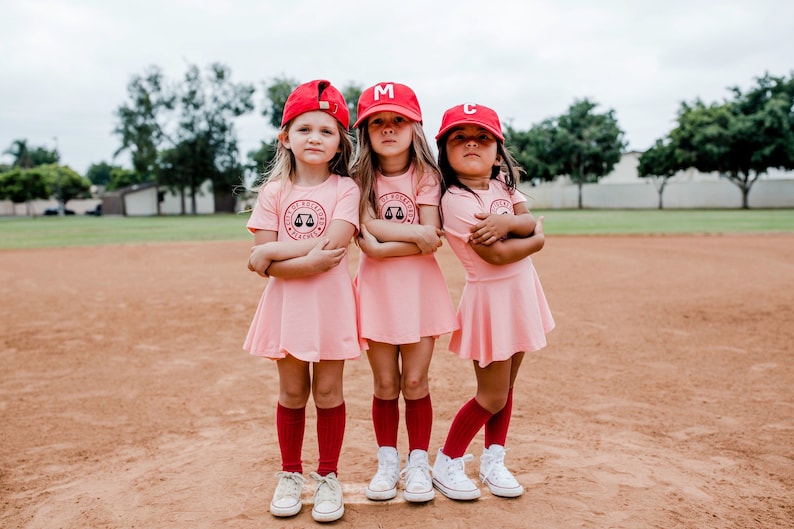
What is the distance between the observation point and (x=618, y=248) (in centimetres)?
1345

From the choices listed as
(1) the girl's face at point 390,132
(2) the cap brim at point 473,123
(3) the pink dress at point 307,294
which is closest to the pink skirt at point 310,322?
(3) the pink dress at point 307,294

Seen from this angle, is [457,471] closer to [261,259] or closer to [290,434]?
[290,434]

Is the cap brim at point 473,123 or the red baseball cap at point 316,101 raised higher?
the red baseball cap at point 316,101

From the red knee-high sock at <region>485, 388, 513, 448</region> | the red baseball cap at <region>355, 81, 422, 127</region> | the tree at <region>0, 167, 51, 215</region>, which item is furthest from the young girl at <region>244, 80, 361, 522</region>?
the tree at <region>0, 167, 51, 215</region>

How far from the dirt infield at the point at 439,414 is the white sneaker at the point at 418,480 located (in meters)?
0.05

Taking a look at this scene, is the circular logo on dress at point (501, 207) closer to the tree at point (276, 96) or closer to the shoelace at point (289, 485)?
the shoelace at point (289, 485)

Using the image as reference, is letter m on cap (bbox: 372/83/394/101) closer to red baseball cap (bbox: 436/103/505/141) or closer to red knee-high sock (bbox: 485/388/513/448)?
red baseball cap (bbox: 436/103/505/141)

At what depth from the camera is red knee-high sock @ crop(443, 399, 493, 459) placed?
2795mm

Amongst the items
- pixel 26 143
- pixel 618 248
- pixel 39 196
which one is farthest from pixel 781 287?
pixel 26 143

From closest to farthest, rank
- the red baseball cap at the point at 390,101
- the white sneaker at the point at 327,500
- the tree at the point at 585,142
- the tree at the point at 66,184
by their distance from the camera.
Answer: the white sneaker at the point at 327,500 → the red baseball cap at the point at 390,101 → the tree at the point at 585,142 → the tree at the point at 66,184

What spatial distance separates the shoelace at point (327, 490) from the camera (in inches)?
99.7

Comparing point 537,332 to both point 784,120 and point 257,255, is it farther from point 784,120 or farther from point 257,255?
point 784,120

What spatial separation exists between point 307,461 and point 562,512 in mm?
1394

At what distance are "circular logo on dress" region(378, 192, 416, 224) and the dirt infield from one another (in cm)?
122
